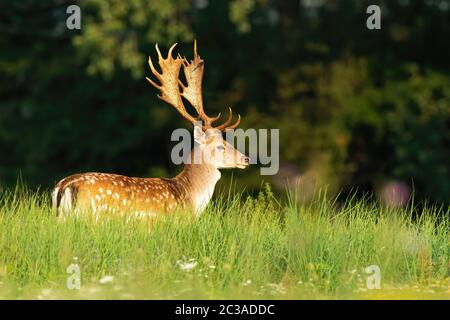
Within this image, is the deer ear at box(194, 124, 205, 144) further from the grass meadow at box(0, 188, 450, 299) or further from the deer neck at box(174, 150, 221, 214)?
the grass meadow at box(0, 188, 450, 299)

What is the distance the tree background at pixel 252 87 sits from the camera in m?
17.6

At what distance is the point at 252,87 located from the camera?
19672 mm

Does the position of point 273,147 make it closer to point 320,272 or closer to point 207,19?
point 207,19

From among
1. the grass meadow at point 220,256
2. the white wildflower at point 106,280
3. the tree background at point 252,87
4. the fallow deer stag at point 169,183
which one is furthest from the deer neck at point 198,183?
the tree background at point 252,87

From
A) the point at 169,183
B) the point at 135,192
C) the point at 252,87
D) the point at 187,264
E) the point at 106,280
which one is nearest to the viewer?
the point at 106,280

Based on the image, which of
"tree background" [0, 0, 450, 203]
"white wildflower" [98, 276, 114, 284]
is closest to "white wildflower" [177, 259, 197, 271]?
"white wildflower" [98, 276, 114, 284]

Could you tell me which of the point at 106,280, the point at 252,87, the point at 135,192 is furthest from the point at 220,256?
the point at 252,87

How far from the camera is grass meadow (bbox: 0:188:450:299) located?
6676 mm

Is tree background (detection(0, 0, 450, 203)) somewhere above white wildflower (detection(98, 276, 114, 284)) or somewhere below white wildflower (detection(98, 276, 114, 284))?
above

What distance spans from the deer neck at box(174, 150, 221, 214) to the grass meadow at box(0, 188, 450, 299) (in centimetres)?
83

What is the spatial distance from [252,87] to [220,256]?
1272cm

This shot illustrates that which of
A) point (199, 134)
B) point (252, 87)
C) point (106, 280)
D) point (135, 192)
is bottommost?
point (106, 280)

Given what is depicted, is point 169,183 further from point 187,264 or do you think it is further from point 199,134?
point 187,264

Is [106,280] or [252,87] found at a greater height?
[252,87]
